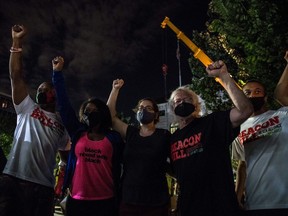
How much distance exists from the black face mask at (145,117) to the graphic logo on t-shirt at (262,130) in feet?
3.55

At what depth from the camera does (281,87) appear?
142 inches

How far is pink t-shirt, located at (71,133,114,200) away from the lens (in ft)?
10.7

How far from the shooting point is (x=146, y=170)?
3160mm

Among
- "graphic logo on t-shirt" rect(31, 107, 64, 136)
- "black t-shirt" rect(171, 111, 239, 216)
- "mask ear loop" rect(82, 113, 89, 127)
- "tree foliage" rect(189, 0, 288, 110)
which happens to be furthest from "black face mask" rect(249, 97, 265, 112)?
"tree foliage" rect(189, 0, 288, 110)

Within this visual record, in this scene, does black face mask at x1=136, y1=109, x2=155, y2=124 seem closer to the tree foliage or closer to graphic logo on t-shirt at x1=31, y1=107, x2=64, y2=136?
graphic logo on t-shirt at x1=31, y1=107, x2=64, y2=136

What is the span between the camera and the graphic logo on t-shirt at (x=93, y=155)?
3.35 meters

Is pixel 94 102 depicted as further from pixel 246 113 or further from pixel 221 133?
pixel 246 113

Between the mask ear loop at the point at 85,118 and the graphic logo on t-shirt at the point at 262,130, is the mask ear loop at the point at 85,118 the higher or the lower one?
the higher one

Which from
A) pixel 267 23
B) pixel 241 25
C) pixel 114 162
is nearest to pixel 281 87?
pixel 114 162

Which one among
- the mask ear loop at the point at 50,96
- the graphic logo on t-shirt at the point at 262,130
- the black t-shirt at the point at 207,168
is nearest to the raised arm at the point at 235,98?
the black t-shirt at the point at 207,168

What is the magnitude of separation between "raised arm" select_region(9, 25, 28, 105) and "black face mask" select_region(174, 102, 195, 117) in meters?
1.98

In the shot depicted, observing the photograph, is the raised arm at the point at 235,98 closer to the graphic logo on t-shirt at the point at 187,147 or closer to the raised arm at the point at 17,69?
the graphic logo on t-shirt at the point at 187,147

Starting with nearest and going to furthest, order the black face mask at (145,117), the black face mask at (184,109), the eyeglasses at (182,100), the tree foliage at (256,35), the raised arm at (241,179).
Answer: the black face mask at (184,109)
the eyeglasses at (182,100)
the black face mask at (145,117)
the raised arm at (241,179)
the tree foliage at (256,35)

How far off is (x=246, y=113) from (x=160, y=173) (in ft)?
3.74
